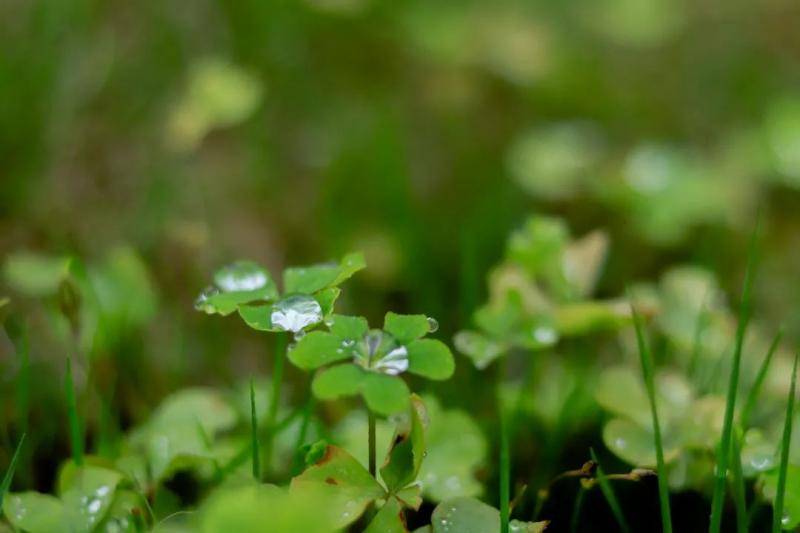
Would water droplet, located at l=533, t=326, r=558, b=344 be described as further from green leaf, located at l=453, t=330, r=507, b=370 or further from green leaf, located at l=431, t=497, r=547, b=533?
green leaf, located at l=431, t=497, r=547, b=533

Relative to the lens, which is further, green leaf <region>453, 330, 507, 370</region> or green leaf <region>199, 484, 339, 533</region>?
green leaf <region>453, 330, 507, 370</region>

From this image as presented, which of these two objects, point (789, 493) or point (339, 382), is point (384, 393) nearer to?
point (339, 382)

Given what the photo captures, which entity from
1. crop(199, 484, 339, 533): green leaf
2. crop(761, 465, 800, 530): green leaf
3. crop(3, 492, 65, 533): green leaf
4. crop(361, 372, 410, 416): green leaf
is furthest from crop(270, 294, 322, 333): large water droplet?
crop(761, 465, 800, 530): green leaf

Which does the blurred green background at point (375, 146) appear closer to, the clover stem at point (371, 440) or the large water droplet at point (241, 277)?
the large water droplet at point (241, 277)

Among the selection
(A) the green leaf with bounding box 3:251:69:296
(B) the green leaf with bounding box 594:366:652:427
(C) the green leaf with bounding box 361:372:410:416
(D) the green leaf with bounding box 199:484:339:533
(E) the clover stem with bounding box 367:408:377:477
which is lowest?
(A) the green leaf with bounding box 3:251:69:296

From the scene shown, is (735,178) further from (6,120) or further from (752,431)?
(6,120)

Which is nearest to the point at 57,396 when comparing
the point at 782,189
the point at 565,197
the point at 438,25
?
the point at 565,197

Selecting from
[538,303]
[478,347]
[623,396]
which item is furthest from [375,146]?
[623,396]
